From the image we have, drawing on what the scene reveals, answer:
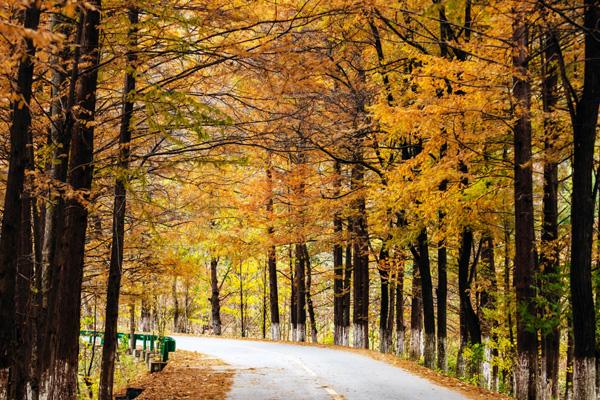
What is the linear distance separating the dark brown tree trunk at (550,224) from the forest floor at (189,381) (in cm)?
716

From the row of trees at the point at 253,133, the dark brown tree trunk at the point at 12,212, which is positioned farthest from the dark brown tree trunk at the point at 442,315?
the dark brown tree trunk at the point at 12,212

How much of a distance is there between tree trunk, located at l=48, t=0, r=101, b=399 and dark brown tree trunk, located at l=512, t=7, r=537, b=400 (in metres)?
8.28

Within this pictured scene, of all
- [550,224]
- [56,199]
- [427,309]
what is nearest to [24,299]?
[56,199]

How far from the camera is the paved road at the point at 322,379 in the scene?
1159 centimetres

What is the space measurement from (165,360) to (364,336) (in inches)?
472

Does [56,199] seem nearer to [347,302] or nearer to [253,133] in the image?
[253,133]

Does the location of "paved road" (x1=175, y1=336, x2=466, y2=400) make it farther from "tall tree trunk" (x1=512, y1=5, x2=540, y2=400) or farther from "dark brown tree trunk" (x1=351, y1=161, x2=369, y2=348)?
"dark brown tree trunk" (x1=351, y1=161, x2=369, y2=348)

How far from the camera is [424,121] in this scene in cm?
1323

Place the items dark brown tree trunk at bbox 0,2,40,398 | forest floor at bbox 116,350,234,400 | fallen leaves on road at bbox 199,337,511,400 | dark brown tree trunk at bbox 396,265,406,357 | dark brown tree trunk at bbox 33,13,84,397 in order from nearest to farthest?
1. dark brown tree trunk at bbox 0,2,40,398
2. dark brown tree trunk at bbox 33,13,84,397
3. forest floor at bbox 116,350,234,400
4. fallen leaves on road at bbox 199,337,511,400
5. dark brown tree trunk at bbox 396,265,406,357

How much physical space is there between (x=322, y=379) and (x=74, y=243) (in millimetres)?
6928

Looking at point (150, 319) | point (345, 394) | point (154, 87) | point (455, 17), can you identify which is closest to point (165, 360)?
point (345, 394)

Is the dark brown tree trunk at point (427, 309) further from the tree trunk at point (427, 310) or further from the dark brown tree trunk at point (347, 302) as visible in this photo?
the dark brown tree trunk at point (347, 302)

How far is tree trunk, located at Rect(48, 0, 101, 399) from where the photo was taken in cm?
948

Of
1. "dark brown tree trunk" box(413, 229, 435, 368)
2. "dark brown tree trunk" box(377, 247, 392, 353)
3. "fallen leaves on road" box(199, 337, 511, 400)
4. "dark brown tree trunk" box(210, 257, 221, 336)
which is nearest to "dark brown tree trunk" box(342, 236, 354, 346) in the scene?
"dark brown tree trunk" box(377, 247, 392, 353)
